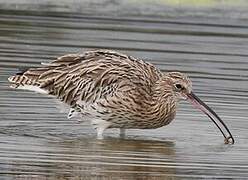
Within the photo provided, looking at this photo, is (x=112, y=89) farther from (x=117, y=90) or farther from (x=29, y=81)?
(x=29, y=81)

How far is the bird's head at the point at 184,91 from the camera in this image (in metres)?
14.4

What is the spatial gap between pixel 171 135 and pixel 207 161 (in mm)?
1620

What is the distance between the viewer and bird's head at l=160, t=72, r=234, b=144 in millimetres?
14412

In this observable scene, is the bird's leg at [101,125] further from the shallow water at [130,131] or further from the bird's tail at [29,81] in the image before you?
the bird's tail at [29,81]

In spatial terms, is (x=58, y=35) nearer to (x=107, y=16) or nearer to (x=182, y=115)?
(x=107, y=16)

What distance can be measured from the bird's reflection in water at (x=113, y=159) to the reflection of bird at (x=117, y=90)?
0.27 metres

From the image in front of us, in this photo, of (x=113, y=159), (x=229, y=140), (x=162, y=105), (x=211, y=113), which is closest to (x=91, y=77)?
(x=162, y=105)

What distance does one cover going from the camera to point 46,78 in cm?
1491

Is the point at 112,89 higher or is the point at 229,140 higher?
the point at 112,89

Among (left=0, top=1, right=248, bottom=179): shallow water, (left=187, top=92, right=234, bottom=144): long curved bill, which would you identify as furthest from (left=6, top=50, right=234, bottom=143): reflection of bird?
(left=0, top=1, right=248, bottom=179): shallow water

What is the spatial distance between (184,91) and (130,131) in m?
0.97

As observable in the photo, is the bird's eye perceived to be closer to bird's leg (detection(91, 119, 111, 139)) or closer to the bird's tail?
bird's leg (detection(91, 119, 111, 139))

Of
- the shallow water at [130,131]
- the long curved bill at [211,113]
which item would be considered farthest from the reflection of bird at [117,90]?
the shallow water at [130,131]

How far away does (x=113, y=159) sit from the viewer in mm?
12891
